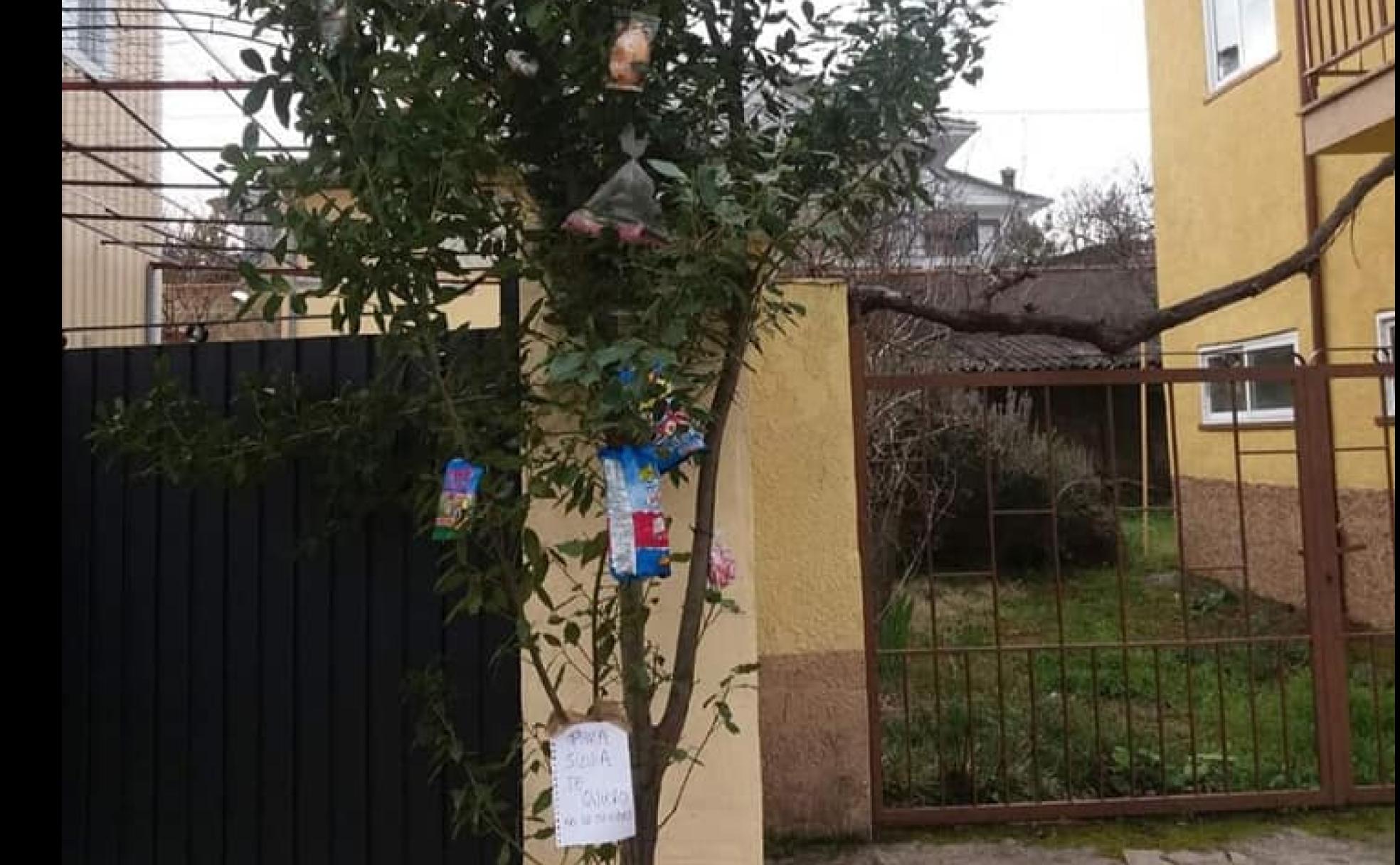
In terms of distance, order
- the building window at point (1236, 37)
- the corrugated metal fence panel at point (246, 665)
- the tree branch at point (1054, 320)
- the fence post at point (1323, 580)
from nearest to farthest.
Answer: the corrugated metal fence panel at point (246, 665)
the fence post at point (1323, 580)
the tree branch at point (1054, 320)
the building window at point (1236, 37)

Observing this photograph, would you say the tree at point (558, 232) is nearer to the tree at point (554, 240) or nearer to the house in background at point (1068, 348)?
the tree at point (554, 240)

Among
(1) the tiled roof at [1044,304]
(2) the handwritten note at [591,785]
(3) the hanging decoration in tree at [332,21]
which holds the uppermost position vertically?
(1) the tiled roof at [1044,304]

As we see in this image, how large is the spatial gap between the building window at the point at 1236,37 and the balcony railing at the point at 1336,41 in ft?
3.55

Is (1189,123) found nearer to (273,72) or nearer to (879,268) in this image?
(879,268)

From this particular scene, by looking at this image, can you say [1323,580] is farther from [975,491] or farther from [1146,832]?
[975,491]

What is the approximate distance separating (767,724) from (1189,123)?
7188mm

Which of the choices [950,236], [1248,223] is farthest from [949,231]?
[1248,223]

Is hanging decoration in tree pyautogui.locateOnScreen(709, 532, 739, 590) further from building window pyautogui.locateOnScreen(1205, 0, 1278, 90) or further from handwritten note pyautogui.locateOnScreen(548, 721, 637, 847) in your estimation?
building window pyautogui.locateOnScreen(1205, 0, 1278, 90)

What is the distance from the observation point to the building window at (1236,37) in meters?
7.57

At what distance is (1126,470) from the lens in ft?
34.0

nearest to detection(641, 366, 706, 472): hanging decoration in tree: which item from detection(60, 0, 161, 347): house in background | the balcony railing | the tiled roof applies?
the tiled roof

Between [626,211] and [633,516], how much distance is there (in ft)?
1.96

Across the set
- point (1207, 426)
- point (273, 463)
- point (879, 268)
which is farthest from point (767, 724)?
point (1207, 426)

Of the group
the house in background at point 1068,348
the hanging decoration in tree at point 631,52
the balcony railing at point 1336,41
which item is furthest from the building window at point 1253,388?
the hanging decoration in tree at point 631,52
